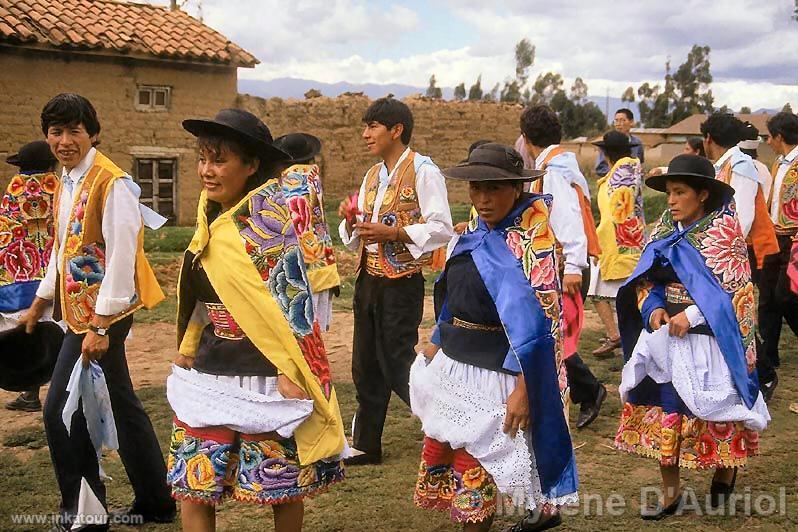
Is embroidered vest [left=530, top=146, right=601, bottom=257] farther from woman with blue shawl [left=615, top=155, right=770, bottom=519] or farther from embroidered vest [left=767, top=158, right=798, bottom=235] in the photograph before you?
embroidered vest [left=767, top=158, right=798, bottom=235]

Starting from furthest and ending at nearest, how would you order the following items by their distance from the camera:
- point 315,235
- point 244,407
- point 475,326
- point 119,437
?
point 315,235
point 119,437
point 475,326
point 244,407

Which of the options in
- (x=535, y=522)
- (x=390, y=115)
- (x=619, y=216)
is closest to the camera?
(x=535, y=522)

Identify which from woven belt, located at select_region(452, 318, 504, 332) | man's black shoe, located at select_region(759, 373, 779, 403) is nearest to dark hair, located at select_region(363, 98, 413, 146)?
woven belt, located at select_region(452, 318, 504, 332)

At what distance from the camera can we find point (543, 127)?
599 centimetres

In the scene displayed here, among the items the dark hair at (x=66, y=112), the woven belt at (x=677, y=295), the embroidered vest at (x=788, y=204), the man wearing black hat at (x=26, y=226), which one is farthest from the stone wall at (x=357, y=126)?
the woven belt at (x=677, y=295)

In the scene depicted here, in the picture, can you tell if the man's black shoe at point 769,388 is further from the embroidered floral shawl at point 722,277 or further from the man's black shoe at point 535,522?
the man's black shoe at point 535,522

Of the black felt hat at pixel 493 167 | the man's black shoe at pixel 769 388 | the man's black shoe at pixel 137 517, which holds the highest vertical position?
the black felt hat at pixel 493 167

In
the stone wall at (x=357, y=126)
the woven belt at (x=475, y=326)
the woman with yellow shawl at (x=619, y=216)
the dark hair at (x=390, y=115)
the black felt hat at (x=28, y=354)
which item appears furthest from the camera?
the stone wall at (x=357, y=126)

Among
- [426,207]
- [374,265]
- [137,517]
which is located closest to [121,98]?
[374,265]

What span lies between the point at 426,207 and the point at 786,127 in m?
3.99

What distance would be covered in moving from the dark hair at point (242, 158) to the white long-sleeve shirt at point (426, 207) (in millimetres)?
1768

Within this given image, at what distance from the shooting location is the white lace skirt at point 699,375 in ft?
14.3

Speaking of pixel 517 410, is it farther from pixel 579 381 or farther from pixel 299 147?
pixel 299 147

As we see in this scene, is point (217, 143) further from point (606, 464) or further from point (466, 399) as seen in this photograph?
point (606, 464)
